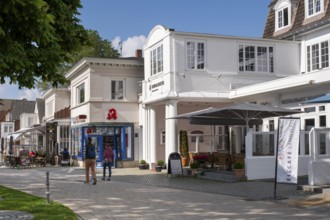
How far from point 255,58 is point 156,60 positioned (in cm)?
528

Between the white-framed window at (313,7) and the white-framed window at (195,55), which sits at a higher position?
the white-framed window at (313,7)

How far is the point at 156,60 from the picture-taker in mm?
26953

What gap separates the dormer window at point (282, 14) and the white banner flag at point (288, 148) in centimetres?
1518

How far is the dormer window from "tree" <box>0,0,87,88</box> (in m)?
18.2

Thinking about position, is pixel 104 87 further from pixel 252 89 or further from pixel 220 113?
pixel 220 113

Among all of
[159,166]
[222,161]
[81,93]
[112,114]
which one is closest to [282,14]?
[222,161]

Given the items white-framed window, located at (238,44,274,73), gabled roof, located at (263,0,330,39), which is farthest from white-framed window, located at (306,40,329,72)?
white-framed window, located at (238,44,274,73)

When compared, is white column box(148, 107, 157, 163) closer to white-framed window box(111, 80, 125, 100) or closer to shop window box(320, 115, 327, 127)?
white-framed window box(111, 80, 125, 100)

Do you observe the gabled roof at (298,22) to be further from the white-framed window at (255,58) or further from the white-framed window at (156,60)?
the white-framed window at (156,60)

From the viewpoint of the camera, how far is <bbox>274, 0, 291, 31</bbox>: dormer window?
2761cm

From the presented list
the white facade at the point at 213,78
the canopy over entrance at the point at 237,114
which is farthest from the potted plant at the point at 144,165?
the canopy over entrance at the point at 237,114

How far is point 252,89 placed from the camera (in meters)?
23.7

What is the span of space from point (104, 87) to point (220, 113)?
13.8 m

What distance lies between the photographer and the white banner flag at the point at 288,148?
13538 mm
